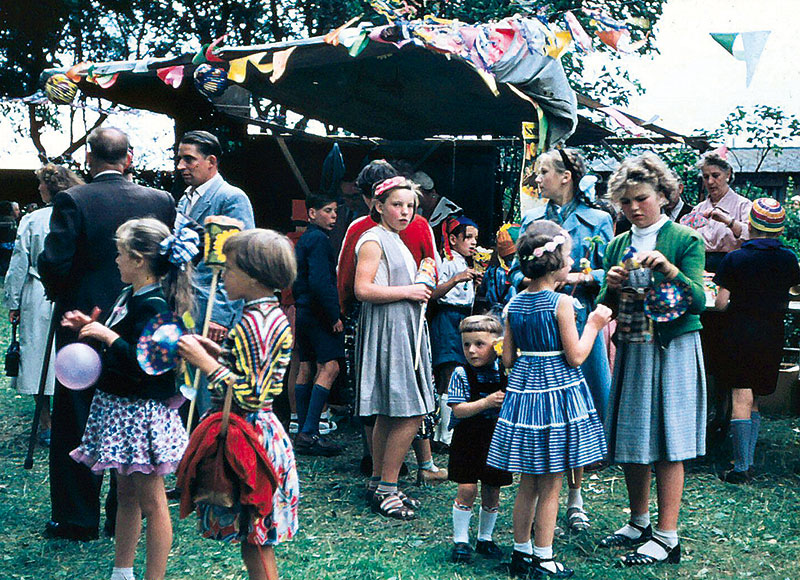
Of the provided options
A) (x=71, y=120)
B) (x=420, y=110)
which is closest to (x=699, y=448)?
(x=420, y=110)

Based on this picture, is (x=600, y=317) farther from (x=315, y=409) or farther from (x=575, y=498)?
(x=315, y=409)

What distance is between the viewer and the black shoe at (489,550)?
144 inches

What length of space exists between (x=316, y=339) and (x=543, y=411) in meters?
2.66

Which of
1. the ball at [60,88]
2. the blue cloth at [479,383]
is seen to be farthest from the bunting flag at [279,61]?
the blue cloth at [479,383]

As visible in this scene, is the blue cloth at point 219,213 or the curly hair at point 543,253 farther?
the blue cloth at point 219,213

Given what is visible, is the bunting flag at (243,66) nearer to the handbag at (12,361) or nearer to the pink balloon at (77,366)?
the handbag at (12,361)

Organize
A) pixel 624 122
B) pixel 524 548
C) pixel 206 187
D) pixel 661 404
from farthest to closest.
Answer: pixel 624 122, pixel 206 187, pixel 661 404, pixel 524 548

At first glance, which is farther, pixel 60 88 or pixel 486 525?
pixel 60 88

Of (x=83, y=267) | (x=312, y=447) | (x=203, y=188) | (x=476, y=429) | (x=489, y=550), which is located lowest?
(x=312, y=447)

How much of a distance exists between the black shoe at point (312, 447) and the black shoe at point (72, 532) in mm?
1851

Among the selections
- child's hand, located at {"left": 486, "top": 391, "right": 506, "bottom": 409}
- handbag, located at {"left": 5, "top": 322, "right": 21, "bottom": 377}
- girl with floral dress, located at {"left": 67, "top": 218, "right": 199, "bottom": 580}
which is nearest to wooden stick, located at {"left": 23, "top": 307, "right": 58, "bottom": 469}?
handbag, located at {"left": 5, "top": 322, "right": 21, "bottom": 377}

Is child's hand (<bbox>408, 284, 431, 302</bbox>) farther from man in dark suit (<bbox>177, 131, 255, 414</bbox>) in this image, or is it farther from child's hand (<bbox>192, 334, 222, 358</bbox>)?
child's hand (<bbox>192, 334, 222, 358</bbox>)

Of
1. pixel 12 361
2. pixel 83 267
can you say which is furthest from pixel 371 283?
pixel 12 361

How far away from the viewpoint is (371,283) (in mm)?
4305
